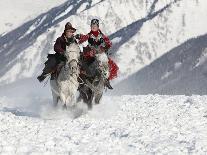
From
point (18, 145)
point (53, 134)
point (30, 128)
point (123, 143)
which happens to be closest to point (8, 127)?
point (30, 128)

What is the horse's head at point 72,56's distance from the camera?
17.4 meters

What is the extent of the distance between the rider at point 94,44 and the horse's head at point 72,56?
1.03 meters

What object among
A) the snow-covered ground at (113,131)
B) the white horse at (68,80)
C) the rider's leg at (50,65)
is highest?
the rider's leg at (50,65)

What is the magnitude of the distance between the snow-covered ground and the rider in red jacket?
4.59ft

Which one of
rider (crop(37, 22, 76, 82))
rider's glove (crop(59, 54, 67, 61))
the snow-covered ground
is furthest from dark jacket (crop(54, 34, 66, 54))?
the snow-covered ground

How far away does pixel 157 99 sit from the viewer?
75.8ft

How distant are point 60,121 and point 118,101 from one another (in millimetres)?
6788

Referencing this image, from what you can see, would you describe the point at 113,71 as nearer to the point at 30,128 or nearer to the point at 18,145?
the point at 30,128

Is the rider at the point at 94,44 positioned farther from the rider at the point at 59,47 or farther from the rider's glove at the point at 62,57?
the rider's glove at the point at 62,57

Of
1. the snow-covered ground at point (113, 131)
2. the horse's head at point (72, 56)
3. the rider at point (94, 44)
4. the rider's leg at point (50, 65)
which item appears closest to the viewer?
the snow-covered ground at point (113, 131)

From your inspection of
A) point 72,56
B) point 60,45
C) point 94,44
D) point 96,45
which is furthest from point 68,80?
point 94,44

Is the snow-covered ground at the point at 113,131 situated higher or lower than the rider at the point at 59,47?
lower

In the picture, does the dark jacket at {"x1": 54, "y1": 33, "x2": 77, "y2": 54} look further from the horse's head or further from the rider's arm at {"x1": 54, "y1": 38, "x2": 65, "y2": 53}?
the horse's head

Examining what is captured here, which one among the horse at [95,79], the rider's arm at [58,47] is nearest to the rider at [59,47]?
the rider's arm at [58,47]
